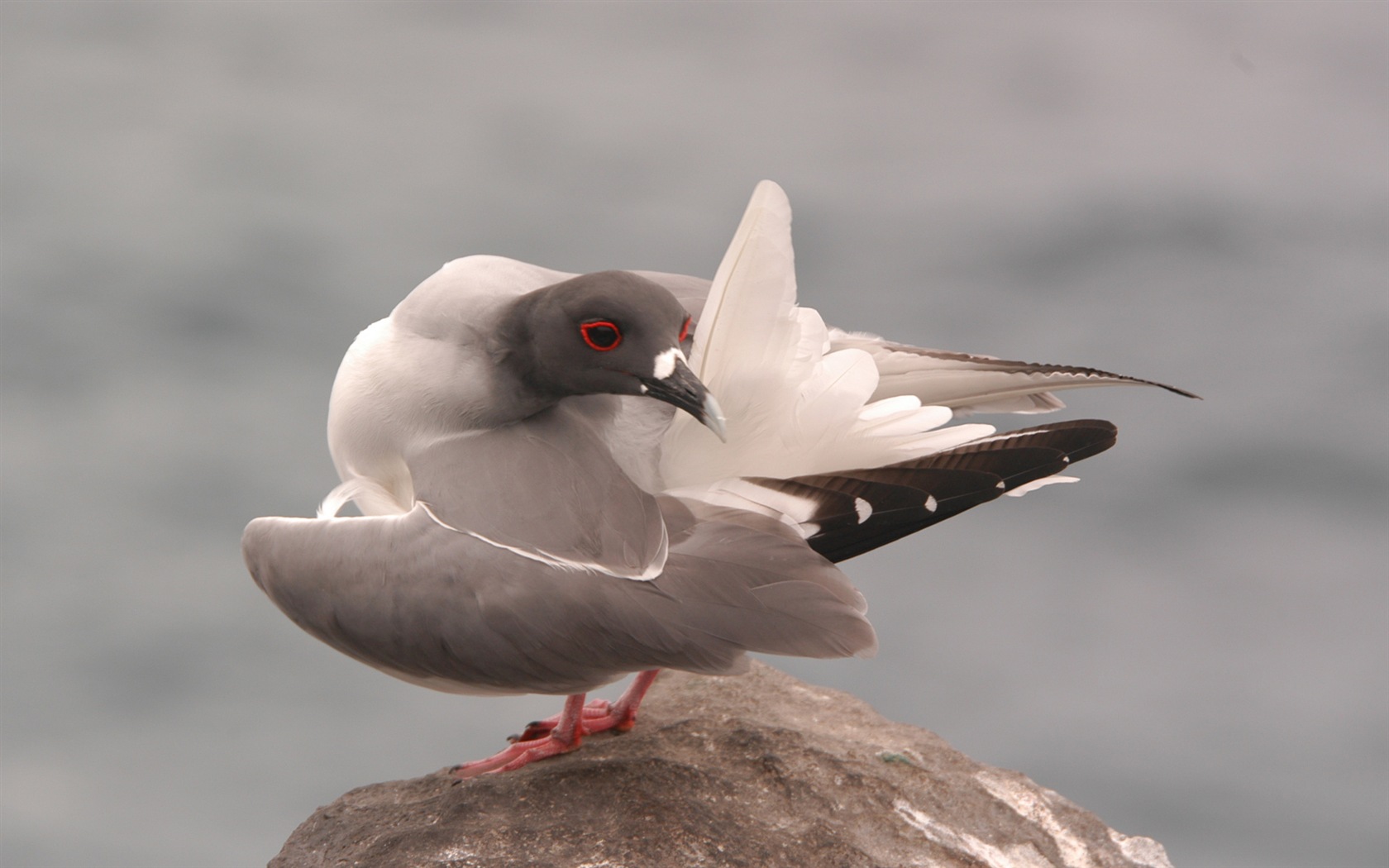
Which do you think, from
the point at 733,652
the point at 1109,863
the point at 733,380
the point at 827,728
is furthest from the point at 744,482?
the point at 1109,863

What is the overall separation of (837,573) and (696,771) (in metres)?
0.82

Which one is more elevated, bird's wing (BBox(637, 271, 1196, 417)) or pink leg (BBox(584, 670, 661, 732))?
bird's wing (BBox(637, 271, 1196, 417))

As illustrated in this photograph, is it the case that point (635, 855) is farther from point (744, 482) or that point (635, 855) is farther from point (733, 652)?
point (744, 482)

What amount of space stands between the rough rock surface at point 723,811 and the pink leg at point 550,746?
40mm

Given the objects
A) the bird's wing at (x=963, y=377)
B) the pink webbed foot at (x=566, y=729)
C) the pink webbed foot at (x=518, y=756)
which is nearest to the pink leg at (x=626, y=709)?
the pink webbed foot at (x=566, y=729)

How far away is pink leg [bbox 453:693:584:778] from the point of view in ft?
12.9

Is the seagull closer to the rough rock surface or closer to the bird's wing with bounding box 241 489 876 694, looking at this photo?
the bird's wing with bounding box 241 489 876 694

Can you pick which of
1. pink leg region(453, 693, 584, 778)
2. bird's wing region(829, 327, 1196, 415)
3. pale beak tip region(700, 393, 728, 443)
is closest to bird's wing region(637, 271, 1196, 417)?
bird's wing region(829, 327, 1196, 415)

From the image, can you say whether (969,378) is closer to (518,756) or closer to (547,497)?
(547,497)

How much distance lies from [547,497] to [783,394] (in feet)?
2.04

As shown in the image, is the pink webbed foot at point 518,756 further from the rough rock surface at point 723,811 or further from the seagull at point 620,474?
the seagull at point 620,474

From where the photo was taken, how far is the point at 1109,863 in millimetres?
4000

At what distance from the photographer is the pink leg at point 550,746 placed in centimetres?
393

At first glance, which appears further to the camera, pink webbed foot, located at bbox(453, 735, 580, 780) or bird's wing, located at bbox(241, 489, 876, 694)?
pink webbed foot, located at bbox(453, 735, 580, 780)
